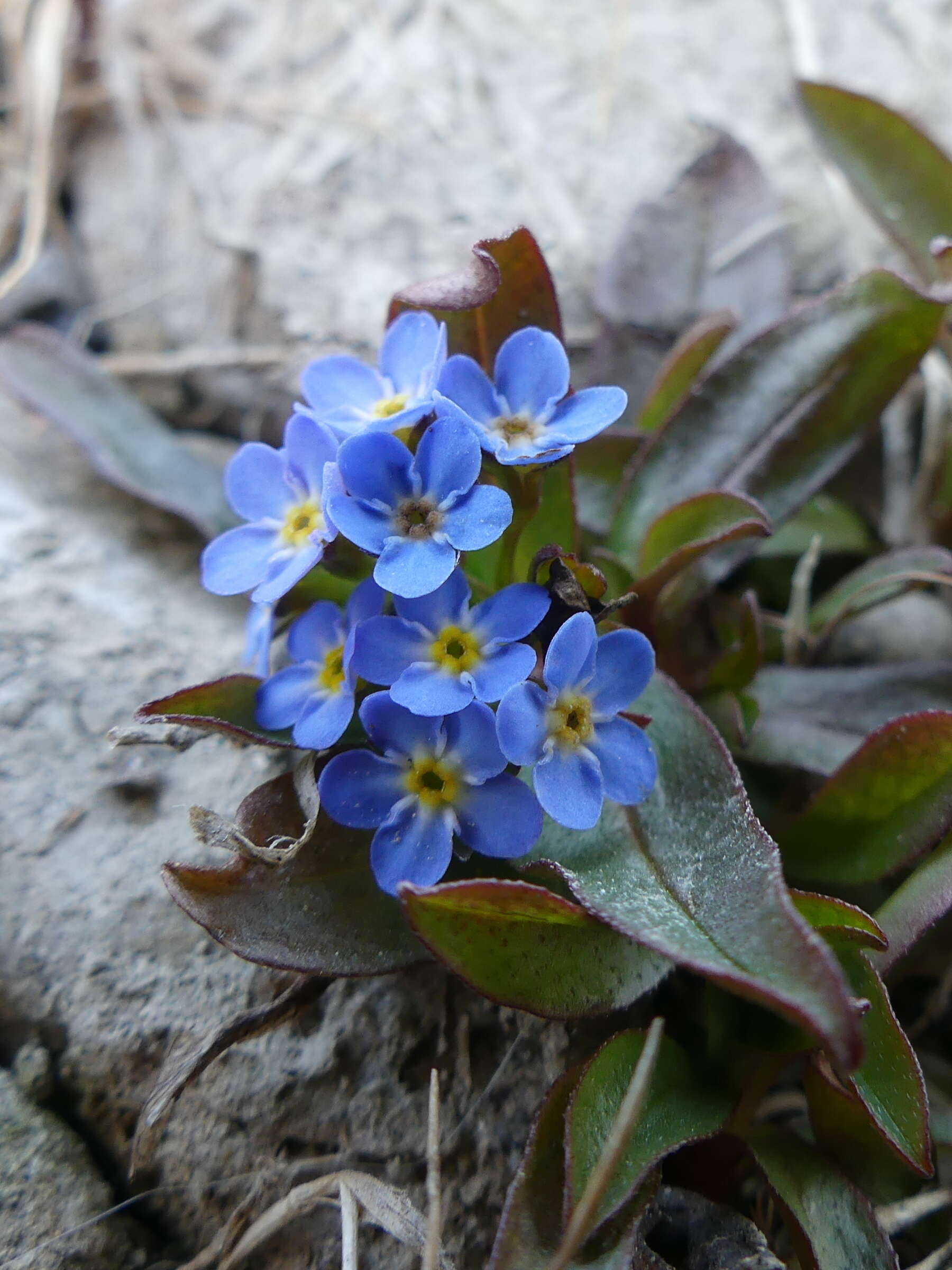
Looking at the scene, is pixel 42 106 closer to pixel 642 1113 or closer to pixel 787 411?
pixel 787 411

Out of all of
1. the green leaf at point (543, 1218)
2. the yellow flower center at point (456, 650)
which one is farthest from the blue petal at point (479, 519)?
the green leaf at point (543, 1218)

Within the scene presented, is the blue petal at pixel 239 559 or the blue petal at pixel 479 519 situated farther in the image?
the blue petal at pixel 239 559

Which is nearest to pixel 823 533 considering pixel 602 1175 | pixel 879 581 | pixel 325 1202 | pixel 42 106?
pixel 879 581

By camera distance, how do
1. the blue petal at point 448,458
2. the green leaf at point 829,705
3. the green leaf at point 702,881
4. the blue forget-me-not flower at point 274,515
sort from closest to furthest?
the green leaf at point 702,881
the blue petal at point 448,458
the blue forget-me-not flower at point 274,515
the green leaf at point 829,705

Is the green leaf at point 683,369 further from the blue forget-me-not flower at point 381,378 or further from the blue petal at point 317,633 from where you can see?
the blue petal at point 317,633

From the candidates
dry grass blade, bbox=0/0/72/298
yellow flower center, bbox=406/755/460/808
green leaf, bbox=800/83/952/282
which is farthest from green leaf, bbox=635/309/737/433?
dry grass blade, bbox=0/0/72/298

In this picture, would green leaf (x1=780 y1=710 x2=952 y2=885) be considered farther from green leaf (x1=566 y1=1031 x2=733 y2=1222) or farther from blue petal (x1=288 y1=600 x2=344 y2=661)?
blue petal (x1=288 y1=600 x2=344 y2=661)

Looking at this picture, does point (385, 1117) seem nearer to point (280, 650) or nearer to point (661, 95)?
point (280, 650)
